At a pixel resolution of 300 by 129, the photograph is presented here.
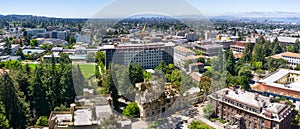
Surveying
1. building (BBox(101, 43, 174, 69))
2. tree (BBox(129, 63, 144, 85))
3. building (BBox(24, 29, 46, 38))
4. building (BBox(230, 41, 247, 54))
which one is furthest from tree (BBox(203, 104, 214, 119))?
building (BBox(24, 29, 46, 38))

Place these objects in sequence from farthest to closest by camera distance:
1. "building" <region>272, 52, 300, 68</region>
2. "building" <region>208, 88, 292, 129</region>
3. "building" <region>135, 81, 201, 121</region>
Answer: "building" <region>272, 52, 300, 68</region>
"building" <region>135, 81, 201, 121</region>
"building" <region>208, 88, 292, 129</region>

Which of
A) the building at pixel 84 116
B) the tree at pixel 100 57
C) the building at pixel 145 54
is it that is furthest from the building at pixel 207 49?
the building at pixel 84 116

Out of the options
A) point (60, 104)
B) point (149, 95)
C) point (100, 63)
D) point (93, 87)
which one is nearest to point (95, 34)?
point (100, 63)

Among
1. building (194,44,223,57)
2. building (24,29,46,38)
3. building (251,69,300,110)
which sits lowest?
building (251,69,300,110)

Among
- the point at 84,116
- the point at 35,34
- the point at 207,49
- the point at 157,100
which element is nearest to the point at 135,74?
the point at 157,100

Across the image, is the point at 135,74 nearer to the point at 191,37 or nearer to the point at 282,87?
the point at 282,87

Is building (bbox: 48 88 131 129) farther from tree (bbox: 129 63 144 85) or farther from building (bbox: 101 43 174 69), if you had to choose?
building (bbox: 101 43 174 69)

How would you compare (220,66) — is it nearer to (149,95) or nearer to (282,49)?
(149,95)
